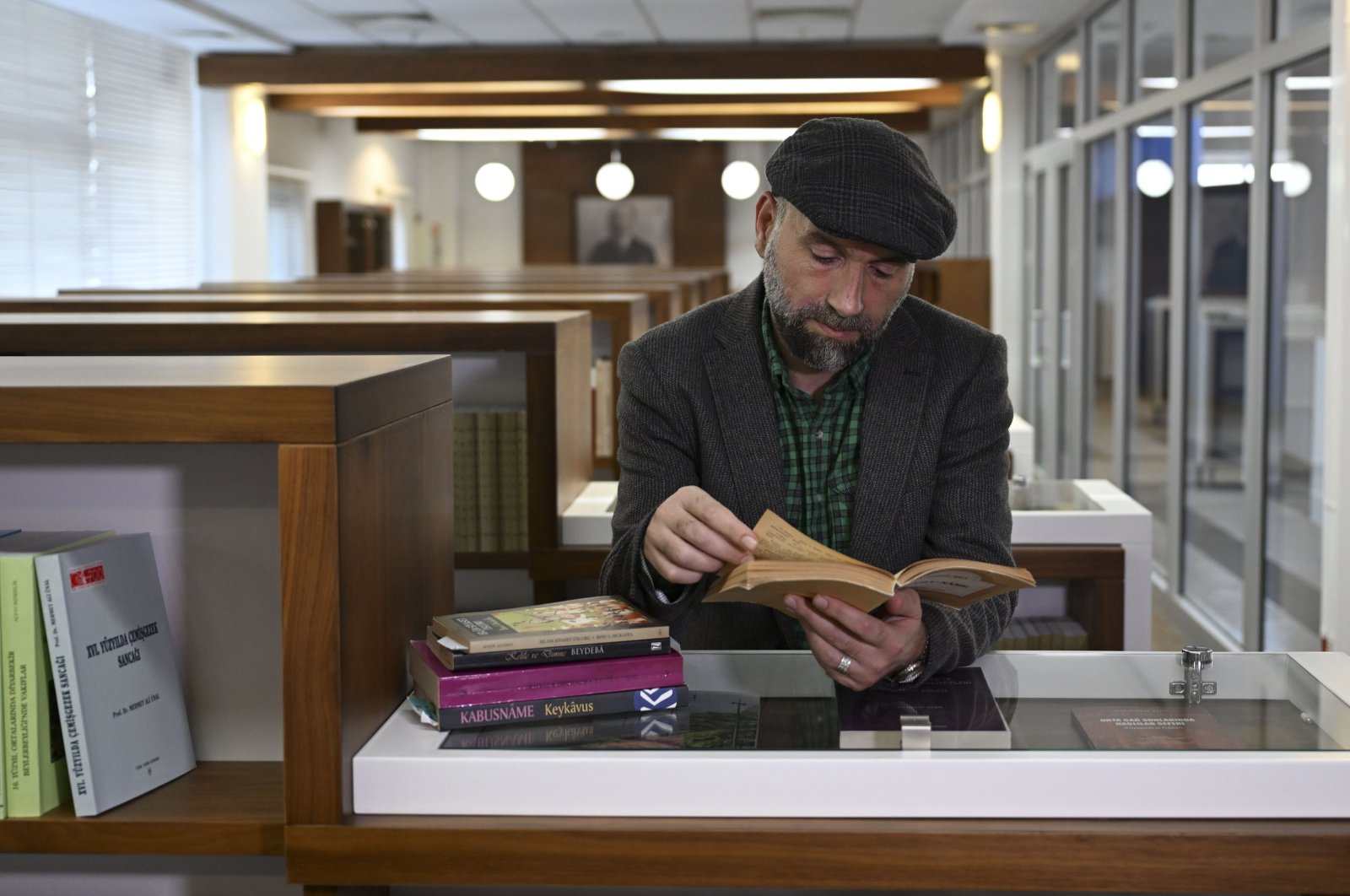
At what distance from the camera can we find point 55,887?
147 cm

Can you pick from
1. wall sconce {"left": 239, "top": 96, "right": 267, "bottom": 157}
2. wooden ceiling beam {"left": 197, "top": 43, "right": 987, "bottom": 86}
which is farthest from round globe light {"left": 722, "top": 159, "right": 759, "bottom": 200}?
wall sconce {"left": 239, "top": 96, "right": 267, "bottom": 157}

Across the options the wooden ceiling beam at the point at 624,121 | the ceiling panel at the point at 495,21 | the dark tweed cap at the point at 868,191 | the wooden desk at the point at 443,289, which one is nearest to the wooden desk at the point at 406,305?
the wooden desk at the point at 443,289

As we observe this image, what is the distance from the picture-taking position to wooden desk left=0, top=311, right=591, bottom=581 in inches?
99.6

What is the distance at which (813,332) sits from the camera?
5.55 ft

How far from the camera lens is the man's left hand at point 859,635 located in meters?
1.39

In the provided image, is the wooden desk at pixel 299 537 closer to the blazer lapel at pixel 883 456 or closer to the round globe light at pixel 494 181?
the blazer lapel at pixel 883 456

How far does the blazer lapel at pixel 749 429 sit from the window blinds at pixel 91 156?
7.14 meters

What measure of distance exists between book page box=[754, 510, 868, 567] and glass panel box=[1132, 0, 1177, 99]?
5.27m

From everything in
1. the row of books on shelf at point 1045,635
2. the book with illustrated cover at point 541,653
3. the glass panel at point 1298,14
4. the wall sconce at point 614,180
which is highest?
the wall sconce at point 614,180

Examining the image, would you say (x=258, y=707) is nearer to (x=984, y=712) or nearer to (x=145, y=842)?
(x=145, y=842)

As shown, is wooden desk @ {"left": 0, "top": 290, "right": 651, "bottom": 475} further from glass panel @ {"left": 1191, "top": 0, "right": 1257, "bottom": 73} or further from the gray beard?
glass panel @ {"left": 1191, "top": 0, "right": 1257, "bottom": 73}

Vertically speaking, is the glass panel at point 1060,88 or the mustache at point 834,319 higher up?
the glass panel at point 1060,88

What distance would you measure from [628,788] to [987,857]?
32 cm

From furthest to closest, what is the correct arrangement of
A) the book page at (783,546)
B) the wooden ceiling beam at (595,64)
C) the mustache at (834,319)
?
the wooden ceiling beam at (595,64) → the mustache at (834,319) → the book page at (783,546)
